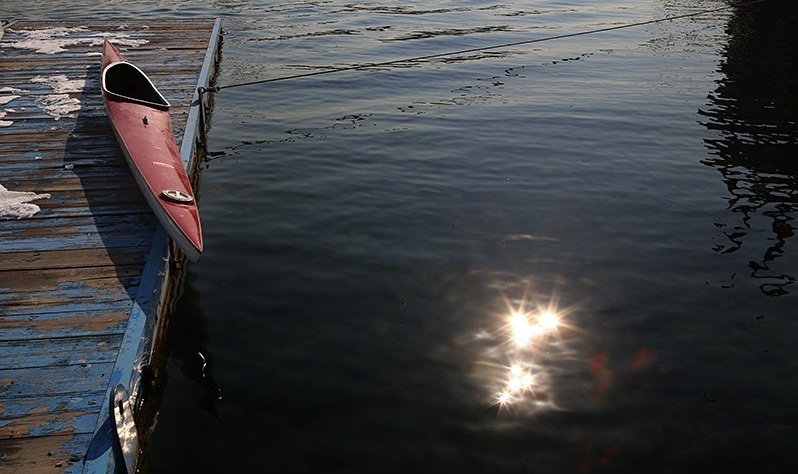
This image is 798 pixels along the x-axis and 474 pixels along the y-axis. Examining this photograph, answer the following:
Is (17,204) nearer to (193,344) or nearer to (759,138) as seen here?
(193,344)

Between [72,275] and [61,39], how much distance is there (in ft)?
40.4

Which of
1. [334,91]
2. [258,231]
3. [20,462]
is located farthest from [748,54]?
[20,462]

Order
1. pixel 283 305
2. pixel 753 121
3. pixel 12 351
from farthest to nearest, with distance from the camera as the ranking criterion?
pixel 753 121 → pixel 283 305 → pixel 12 351

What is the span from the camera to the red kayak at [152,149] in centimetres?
762

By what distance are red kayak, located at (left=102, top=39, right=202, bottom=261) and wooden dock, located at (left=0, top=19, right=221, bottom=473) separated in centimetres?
29

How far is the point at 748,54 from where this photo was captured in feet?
69.1

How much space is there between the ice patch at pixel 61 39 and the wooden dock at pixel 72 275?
3165 mm

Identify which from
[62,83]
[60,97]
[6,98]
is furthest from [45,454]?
[62,83]

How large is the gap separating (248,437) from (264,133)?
9105mm

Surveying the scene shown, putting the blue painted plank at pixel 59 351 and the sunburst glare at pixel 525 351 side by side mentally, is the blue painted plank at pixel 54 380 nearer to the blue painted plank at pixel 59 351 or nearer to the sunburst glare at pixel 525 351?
the blue painted plank at pixel 59 351

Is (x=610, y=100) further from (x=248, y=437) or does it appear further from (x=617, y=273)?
(x=248, y=437)

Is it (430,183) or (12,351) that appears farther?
(430,183)

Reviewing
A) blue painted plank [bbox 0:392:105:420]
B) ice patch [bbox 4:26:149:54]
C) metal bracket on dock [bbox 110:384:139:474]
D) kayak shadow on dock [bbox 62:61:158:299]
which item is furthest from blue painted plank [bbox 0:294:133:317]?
ice patch [bbox 4:26:149:54]

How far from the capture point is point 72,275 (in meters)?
7.13
